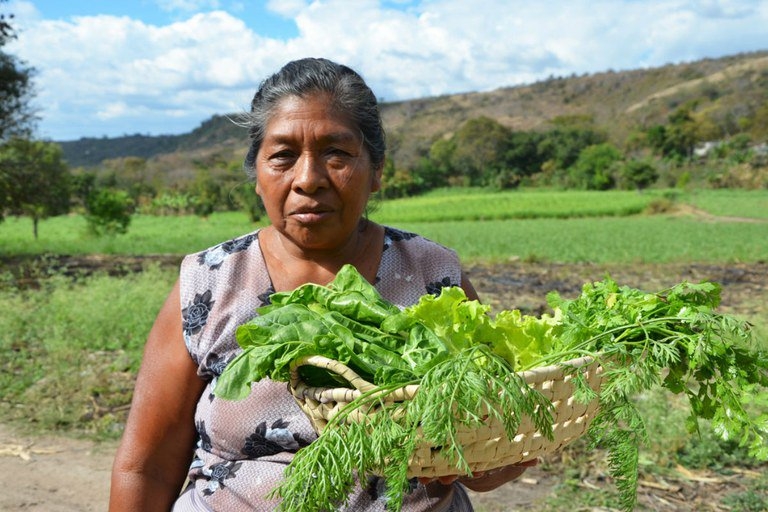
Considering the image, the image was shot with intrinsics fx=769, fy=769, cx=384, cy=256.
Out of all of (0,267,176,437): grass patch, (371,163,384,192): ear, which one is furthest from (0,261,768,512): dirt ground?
(371,163,384,192): ear

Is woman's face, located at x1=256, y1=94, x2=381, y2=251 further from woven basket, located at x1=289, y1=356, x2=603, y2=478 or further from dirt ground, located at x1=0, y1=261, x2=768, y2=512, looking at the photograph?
dirt ground, located at x1=0, y1=261, x2=768, y2=512

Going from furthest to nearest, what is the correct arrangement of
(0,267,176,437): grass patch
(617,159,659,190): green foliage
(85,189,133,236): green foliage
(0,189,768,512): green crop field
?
(617,159,659,190): green foliage → (85,189,133,236): green foliage → (0,267,176,437): grass patch → (0,189,768,512): green crop field

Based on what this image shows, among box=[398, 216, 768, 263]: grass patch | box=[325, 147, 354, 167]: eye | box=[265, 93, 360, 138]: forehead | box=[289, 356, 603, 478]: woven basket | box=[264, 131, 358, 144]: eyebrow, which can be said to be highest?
box=[265, 93, 360, 138]: forehead

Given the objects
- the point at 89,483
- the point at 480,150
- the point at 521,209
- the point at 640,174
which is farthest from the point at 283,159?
the point at 480,150

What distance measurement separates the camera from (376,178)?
217 cm

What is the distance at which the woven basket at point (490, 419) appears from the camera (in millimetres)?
1349

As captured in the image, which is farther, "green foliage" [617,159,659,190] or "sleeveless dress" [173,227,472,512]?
"green foliage" [617,159,659,190]

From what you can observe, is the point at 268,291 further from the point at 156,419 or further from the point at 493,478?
the point at 493,478

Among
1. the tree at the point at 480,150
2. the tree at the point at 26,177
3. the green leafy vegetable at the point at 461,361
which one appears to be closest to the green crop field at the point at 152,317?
the green leafy vegetable at the point at 461,361

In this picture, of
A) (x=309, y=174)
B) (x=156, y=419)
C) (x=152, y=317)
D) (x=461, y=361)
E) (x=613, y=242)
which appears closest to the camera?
(x=461, y=361)

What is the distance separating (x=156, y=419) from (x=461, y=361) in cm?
103

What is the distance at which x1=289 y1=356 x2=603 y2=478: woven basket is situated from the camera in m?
1.35

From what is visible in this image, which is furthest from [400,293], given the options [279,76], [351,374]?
[351,374]

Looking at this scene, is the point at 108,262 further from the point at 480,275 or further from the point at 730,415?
the point at 730,415
